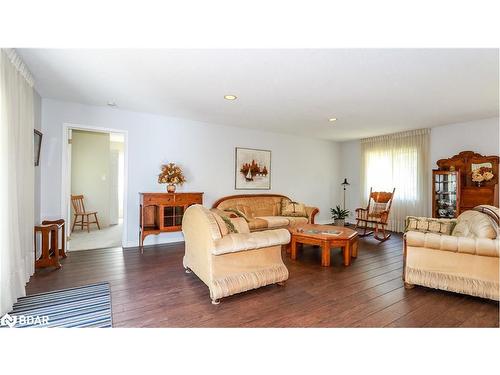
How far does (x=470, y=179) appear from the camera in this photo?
4.60m

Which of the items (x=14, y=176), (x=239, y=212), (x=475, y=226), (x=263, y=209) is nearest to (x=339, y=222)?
(x=263, y=209)

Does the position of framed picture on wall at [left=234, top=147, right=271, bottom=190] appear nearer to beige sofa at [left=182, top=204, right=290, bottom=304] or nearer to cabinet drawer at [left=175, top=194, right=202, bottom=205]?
cabinet drawer at [left=175, top=194, right=202, bottom=205]

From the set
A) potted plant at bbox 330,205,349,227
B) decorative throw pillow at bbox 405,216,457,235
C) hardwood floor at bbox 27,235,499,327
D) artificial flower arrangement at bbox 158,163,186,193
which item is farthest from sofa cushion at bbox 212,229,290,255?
potted plant at bbox 330,205,349,227

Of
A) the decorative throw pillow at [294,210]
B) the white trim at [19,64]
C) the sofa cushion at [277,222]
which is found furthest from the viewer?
the decorative throw pillow at [294,210]

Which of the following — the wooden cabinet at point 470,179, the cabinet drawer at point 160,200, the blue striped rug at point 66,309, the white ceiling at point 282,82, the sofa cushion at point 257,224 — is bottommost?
the blue striped rug at point 66,309

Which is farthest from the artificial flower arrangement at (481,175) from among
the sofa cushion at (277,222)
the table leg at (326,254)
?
the sofa cushion at (277,222)

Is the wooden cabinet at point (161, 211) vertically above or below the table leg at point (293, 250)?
above

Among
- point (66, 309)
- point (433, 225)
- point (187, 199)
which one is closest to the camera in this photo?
point (66, 309)

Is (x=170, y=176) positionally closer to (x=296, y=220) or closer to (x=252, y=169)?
(x=252, y=169)

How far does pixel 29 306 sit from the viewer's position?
2178mm

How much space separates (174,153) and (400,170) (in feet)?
16.8

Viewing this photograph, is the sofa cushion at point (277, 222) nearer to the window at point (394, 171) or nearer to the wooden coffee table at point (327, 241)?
the wooden coffee table at point (327, 241)

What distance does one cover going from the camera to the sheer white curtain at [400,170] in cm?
538

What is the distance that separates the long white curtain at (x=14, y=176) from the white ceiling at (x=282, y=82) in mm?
295
